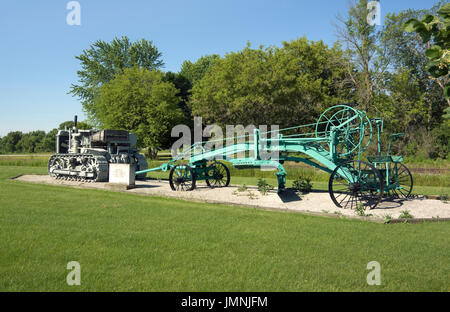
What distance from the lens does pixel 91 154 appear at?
14.9m

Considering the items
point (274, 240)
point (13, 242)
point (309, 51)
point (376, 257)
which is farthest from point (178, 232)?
point (309, 51)

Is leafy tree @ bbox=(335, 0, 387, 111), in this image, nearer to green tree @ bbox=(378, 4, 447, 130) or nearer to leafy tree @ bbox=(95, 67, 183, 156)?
green tree @ bbox=(378, 4, 447, 130)

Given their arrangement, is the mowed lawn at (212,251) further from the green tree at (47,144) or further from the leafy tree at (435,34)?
the green tree at (47,144)

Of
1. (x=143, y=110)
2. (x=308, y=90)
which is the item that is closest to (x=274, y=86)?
(x=308, y=90)

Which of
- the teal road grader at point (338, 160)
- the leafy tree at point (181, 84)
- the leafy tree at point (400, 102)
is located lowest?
the teal road grader at point (338, 160)

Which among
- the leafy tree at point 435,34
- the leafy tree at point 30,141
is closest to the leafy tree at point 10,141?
the leafy tree at point 30,141

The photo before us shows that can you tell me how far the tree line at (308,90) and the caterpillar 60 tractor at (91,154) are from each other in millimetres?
13456

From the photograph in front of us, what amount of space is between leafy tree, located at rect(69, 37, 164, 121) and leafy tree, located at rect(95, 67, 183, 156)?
30.2 feet

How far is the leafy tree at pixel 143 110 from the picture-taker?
3431 cm

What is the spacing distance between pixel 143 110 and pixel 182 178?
979 inches

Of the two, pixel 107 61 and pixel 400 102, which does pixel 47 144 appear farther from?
pixel 400 102

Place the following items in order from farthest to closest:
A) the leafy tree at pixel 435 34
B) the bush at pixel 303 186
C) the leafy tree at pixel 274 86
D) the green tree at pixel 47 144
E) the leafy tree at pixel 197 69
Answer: the green tree at pixel 47 144, the leafy tree at pixel 197 69, the leafy tree at pixel 274 86, the bush at pixel 303 186, the leafy tree at pixel 435 34

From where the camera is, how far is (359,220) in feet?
25.1
